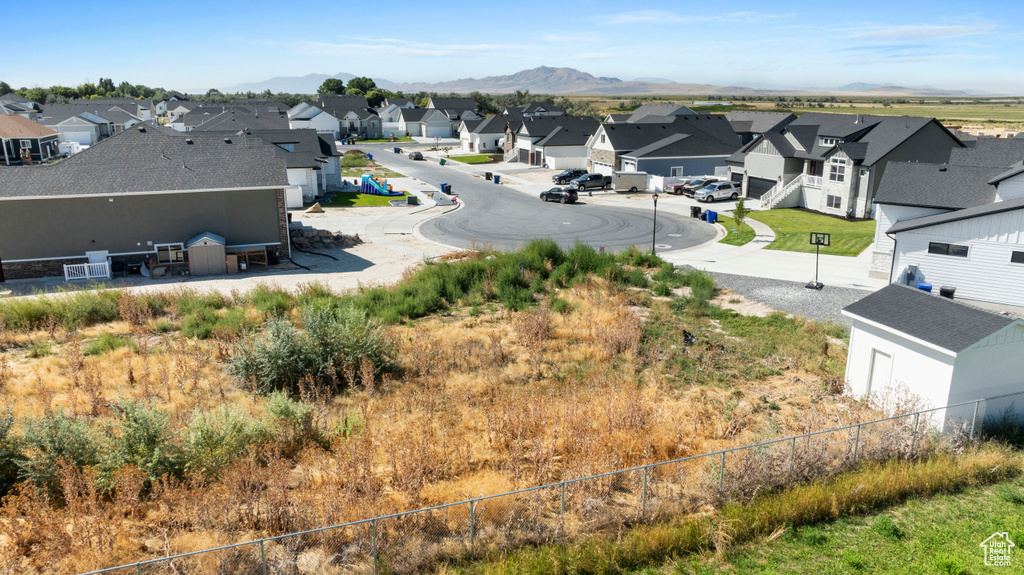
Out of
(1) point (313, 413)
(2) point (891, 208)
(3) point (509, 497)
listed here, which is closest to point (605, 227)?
(2) point (891, 208)

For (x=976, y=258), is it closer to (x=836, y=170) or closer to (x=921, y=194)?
(x=921, y=194)

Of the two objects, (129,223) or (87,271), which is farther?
(129,223)

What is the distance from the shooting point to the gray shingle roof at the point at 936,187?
29297mm

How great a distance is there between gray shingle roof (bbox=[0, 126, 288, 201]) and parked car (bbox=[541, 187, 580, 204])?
23044 millimetres

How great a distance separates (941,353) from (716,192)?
36.9 m

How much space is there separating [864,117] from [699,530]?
4988cm

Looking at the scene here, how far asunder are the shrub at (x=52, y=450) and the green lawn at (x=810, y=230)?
33080 mm

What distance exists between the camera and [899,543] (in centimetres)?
1164

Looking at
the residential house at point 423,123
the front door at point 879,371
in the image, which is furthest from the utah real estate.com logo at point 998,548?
the residential house at point 423,123

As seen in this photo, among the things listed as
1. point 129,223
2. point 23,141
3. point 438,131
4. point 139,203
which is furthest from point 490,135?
point 129,223

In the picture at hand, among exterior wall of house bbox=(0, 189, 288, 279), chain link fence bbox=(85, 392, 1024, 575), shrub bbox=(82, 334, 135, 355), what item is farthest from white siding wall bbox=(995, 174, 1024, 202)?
shrub bbox=(82, 334, 135, 355)

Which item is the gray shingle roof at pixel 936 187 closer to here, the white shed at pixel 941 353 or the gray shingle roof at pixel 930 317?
the gray shingle roof at pixel 930 317

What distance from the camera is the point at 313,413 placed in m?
16.4

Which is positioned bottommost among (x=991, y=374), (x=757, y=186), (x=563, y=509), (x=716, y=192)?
(x=563, y=509)
